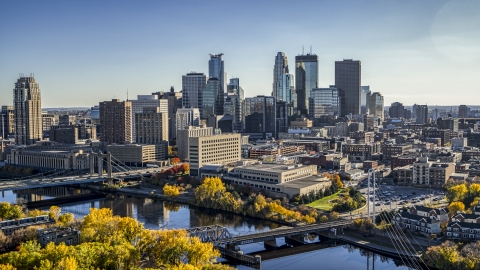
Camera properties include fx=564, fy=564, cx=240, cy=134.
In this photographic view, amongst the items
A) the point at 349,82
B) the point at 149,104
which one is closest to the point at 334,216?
the point at 149,104

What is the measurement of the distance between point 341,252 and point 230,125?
178 feet

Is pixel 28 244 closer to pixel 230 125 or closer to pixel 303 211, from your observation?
pixel 303 211

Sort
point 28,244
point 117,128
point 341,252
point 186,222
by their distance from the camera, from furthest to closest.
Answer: point 117,128 → point 186,222 → point 341,252 → point 28,244

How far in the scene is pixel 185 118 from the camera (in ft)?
225

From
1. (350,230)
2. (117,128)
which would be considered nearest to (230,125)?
(117,128)

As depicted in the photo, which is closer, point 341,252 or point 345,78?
point 341,252

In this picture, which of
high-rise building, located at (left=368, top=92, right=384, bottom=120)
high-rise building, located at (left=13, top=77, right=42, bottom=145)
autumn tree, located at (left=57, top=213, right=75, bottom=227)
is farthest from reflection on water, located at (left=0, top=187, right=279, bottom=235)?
high-rise building, located at (left=368, top=92, right=384, bottom=120)

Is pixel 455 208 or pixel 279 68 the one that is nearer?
pixel 455 208

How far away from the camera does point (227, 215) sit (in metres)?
30.5

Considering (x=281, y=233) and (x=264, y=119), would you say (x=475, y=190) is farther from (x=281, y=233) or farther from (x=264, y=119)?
(x=264, y=119)

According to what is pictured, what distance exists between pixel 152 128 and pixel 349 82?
49050 millimetres

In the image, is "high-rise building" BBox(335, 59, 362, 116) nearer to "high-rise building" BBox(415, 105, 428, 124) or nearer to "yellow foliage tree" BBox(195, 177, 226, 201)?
"high-rise building" BBox(415, 105, 428, 124)

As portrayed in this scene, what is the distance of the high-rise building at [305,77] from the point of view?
101m

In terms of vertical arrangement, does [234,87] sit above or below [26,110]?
above
